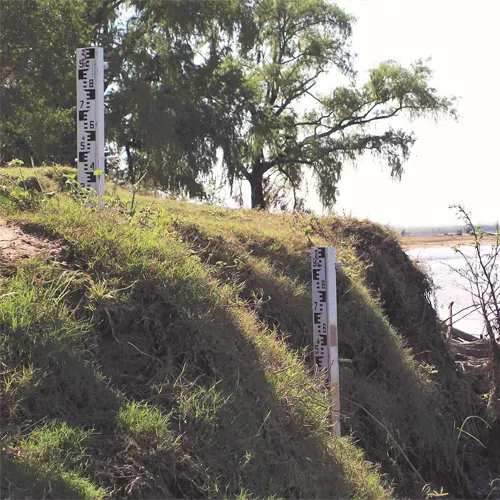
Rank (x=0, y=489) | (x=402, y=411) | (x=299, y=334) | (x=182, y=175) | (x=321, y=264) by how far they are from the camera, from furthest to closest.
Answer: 1. (x=182, y=175)
2. (x=402, y=411)
3. (x=299, y=334)
4. (x=321, y=264)
5. (x=0, y=489)

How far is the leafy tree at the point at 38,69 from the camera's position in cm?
1725

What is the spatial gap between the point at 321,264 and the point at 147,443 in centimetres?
331

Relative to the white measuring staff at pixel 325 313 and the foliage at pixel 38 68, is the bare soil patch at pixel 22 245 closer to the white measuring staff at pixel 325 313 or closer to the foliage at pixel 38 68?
the white measuring staff at pixel 325 313

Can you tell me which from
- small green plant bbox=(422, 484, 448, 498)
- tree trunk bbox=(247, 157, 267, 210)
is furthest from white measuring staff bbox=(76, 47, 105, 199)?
tree trunk bbox=(247, 157, 267, 210)

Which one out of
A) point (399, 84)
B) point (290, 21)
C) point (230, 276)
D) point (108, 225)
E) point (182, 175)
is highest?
point (290, 21)

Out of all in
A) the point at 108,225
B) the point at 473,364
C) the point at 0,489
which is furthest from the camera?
the point at 473,364

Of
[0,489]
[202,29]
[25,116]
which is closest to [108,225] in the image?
[0,489]

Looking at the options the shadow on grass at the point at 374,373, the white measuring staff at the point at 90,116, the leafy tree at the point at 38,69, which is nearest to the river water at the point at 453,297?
the shadow on grass at the point at 374,373

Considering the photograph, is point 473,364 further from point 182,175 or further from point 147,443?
point 182,175

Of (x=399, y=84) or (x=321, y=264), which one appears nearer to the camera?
(x=321, y=264)

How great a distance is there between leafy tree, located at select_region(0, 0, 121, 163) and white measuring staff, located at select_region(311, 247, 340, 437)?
12.4m

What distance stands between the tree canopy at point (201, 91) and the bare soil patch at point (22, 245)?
12.5ft

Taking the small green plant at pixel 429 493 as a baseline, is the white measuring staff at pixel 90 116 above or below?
above

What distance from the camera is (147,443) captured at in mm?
3863
